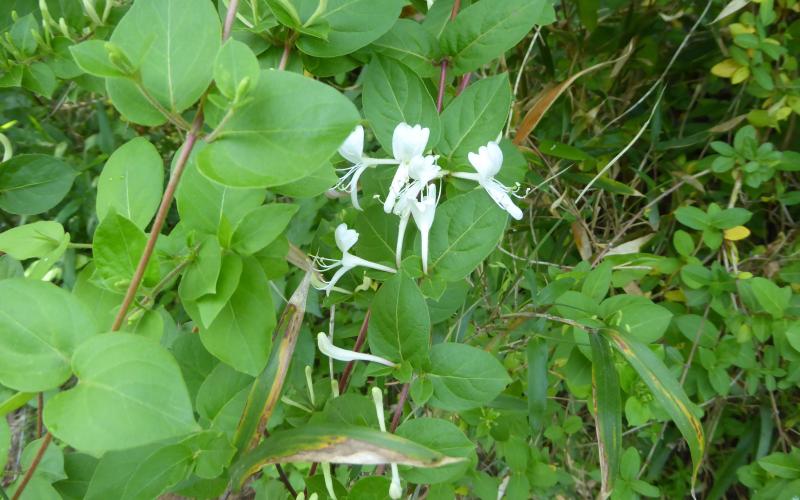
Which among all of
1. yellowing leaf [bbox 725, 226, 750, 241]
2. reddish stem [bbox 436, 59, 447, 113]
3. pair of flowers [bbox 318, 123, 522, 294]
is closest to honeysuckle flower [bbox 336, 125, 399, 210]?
pair of flowers [bbox 318, 123, 522, 294]

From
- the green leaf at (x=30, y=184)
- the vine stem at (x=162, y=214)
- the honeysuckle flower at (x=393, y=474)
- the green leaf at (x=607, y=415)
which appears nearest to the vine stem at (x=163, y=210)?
the vine stem at (x=162, y=214)

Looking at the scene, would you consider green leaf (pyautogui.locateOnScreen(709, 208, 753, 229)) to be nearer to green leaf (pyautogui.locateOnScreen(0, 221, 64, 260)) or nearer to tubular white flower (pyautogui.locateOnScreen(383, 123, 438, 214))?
tubular white flower (pyautogui.locateOnScreen(383, 123, 438, 214))

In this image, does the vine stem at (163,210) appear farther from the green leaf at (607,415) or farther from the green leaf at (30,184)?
the green leaf at (607,415)

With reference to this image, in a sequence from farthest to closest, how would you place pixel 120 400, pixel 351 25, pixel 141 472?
pixel 351 25 → pixel 141 472 → pixel 120 400

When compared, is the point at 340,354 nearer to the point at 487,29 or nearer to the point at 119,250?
the point at 119,250

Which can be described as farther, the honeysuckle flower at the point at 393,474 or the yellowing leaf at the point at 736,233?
the yellowing leaf at the point at 736,233

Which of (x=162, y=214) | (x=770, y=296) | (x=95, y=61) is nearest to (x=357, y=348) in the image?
(x=162, y=214)

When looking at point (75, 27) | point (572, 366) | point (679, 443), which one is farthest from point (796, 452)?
point (75, 27)
